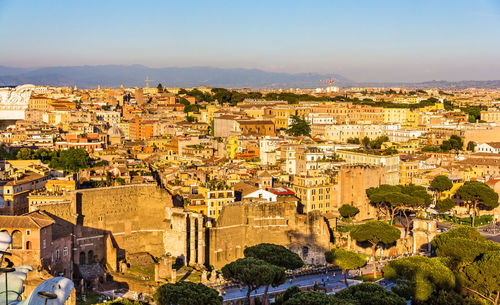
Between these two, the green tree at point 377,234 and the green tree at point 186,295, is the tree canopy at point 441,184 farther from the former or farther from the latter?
the green tree at point 186,295

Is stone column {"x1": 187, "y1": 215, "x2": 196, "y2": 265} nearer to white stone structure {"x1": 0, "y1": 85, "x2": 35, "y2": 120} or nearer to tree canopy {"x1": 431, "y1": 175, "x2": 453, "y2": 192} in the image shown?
white stone structure {"x1": 0, "y1": 85, "x2": 35, "y2": 120}

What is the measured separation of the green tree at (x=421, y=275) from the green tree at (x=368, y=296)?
193 centimetres

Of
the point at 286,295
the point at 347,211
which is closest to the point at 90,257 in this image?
the point at 286,295

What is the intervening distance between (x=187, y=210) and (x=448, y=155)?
26821mm

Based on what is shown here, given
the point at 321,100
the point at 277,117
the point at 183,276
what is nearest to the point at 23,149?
the point at 183,276

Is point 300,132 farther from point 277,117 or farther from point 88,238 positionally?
point 88,238

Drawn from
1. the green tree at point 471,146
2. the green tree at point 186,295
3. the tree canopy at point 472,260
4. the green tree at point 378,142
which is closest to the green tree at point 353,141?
the green tree at point 378,142

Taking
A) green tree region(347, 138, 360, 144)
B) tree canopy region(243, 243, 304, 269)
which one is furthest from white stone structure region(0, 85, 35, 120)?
green tree region(347, 138, 360, 144)

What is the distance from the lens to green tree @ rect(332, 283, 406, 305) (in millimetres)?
17281

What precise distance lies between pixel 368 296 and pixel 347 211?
57.4 feet

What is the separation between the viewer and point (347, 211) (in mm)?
35062

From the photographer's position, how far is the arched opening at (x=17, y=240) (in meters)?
21.3

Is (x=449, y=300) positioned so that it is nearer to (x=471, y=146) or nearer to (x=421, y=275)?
(x=421, y=275)

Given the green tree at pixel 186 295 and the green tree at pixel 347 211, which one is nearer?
the green tree at pixel 186 295
